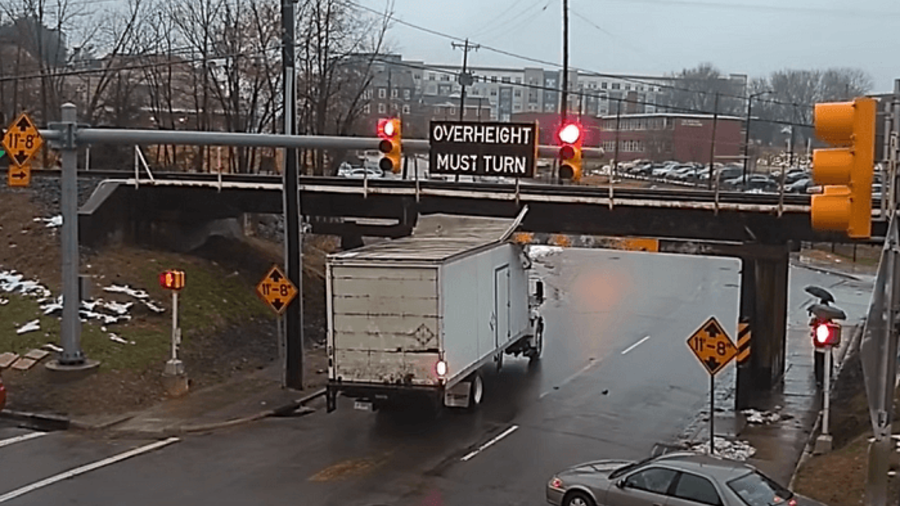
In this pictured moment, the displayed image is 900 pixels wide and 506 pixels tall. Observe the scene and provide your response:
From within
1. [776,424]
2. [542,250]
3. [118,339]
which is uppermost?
[118,339]

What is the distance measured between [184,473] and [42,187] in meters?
20.1

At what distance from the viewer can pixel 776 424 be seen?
2309 centimetres

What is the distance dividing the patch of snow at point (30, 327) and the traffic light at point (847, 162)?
21.6 meters

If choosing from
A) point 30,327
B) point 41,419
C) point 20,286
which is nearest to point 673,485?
point 41,419

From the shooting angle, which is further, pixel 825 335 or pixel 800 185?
pixel 800 185

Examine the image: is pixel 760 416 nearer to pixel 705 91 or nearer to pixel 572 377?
pixel 572 377

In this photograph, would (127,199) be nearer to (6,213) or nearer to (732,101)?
(6,213)

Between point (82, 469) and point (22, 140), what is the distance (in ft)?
23.9

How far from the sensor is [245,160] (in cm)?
4962

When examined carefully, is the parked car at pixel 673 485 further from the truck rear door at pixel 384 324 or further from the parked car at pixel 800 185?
the parked car at pixel 800 185

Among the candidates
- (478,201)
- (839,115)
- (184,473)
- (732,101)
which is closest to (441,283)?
(184,473)

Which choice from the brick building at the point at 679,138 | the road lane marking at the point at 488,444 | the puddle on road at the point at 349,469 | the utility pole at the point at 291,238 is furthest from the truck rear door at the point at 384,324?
the brick building at the point at 679,138

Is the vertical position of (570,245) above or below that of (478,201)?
below

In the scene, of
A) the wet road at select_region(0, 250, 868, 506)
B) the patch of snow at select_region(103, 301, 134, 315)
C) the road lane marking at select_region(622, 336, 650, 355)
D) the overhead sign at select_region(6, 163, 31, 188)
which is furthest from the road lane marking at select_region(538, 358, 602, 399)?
the overhead sign at select_region(6, 163, 31, 188)
